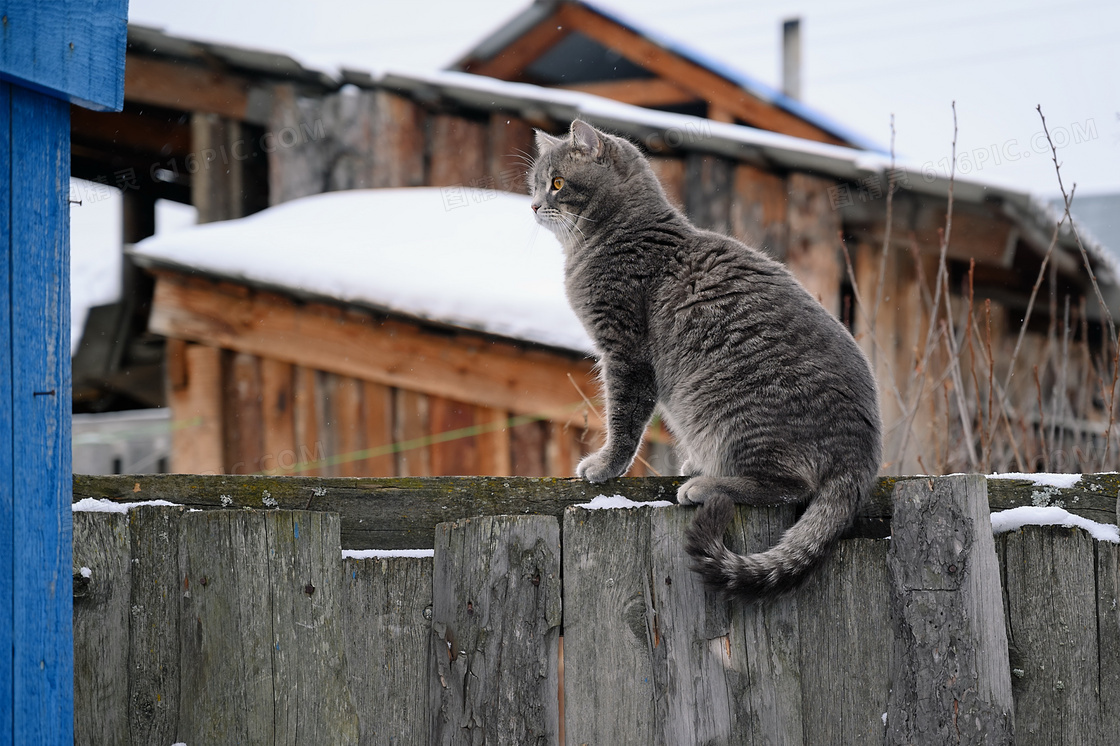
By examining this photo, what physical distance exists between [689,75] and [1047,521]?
22.0ft

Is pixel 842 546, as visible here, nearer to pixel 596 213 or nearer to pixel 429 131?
pixel 596 213

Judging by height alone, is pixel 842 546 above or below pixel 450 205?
below

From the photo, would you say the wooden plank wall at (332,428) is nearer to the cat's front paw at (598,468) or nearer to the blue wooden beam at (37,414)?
the cat's front paw at (598,468)

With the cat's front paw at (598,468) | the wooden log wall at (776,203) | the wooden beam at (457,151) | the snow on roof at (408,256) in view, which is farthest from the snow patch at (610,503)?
the wooden beam at (457,151)

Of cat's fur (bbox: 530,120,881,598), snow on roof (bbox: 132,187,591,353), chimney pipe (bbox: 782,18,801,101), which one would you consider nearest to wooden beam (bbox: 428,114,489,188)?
snow on roof (bbox: 132,187,591,353)

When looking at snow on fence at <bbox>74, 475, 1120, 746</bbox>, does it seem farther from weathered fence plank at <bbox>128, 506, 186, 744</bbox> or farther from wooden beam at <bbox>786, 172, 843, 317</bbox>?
wooden beam at <bbox>786, 172, 843, 317</bbox>

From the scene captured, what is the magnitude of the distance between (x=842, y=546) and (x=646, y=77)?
776 centimetres

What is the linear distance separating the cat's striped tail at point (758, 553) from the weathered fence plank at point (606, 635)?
15cm

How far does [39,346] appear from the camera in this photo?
156cm

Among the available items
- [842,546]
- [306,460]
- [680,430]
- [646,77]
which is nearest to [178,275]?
[306,460]

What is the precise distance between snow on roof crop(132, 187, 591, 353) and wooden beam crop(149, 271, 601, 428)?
0.57ft

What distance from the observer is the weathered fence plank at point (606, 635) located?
1910 mm

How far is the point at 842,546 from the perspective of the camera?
1.95 meters

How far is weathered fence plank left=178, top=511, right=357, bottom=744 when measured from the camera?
1863mm
